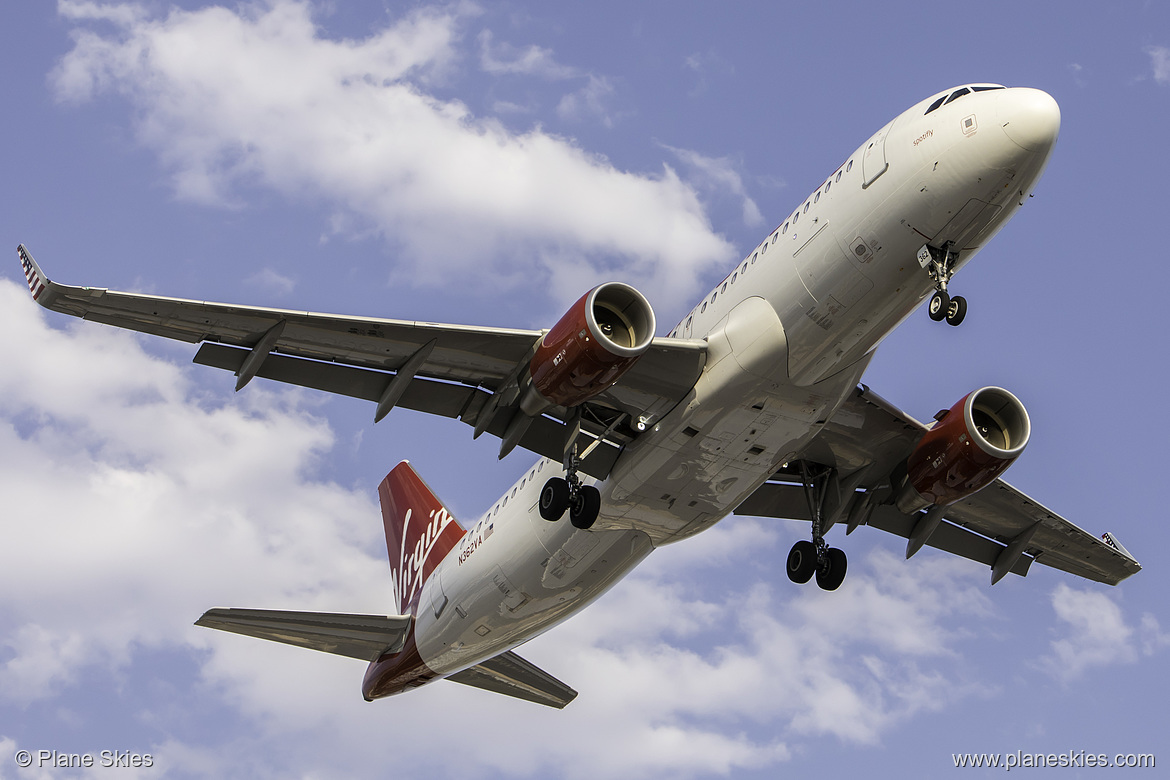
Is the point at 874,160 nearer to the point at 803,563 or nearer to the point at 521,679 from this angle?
the point at 803,563

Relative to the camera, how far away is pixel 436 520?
2880 cm

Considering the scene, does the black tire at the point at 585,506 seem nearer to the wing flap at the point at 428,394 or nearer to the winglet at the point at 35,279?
the wing flap at the point at 428,394

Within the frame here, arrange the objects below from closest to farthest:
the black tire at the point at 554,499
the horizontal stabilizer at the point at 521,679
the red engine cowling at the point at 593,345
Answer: the red engine cowling at the point at 593,345 < the black tire at the point at 554,499 < the horizontal stabilizer at the point at 521,679

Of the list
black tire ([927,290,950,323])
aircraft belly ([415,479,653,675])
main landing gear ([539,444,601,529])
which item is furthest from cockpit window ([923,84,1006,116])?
aircraft belly ([415,479,653,675])

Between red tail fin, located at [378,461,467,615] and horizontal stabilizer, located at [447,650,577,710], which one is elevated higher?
red tail fin, located at [378,461,467,615]

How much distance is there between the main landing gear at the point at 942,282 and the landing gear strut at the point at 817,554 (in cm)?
752

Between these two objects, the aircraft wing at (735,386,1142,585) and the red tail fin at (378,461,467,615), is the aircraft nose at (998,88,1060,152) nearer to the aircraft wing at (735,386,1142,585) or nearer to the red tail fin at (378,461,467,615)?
the aircraft wing at (735,386,1142,585)

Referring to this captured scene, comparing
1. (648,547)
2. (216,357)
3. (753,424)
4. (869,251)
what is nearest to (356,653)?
(648,547)

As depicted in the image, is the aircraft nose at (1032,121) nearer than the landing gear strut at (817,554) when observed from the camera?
Yes

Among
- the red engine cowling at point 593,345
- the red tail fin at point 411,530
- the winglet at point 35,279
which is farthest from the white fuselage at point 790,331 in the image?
the winglet at point 35,279

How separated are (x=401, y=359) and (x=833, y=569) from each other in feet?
32.5

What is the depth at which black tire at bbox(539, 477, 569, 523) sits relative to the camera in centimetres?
2111

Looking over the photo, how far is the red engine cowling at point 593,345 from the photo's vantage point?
725 inches

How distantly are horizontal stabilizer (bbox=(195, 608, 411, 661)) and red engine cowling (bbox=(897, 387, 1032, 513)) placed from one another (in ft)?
39.5
